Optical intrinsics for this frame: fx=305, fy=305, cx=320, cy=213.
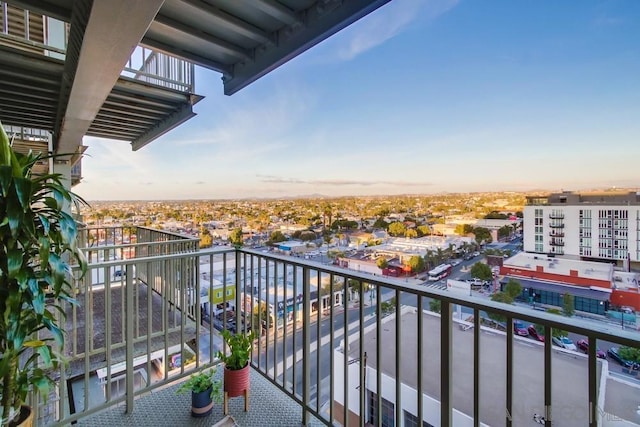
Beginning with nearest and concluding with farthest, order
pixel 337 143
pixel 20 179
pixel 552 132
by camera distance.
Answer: pixel 20 179
pixel 552 132
pixel 337 143

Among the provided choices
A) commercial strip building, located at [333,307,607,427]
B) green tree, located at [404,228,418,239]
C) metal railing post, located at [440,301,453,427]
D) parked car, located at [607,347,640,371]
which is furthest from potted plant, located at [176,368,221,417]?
green tree, located at [404,228,418,239]

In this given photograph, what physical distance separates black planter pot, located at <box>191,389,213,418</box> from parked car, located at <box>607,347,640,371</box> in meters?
1.97

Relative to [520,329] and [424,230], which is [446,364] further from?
[424,230]

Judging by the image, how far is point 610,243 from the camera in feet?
7.75

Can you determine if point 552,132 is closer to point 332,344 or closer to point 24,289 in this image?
point 332,344

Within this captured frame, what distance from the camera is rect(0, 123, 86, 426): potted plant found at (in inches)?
45.6

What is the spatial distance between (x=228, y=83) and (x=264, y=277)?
69.6 inches

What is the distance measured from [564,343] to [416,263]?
1.10m

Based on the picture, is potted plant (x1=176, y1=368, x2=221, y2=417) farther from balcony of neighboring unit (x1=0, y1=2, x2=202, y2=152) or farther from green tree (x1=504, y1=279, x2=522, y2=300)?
green tree (x1=504, y1=279, x2=522, y2=300)

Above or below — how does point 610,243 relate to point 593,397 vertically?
above

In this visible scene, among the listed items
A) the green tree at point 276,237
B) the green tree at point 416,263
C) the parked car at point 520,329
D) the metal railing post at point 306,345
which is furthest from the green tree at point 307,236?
the parked car at point 520,329

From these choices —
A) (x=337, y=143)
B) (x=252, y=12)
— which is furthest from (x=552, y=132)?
(x=337, y=143)

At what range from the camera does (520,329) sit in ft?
3.62

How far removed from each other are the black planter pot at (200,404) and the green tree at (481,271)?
6.24 feet
